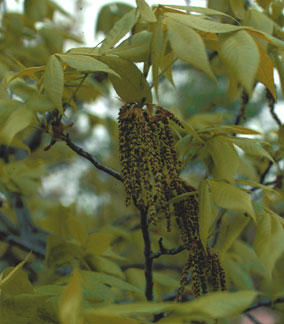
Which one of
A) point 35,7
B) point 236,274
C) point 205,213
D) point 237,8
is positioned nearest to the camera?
point 205,213

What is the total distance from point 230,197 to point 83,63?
1.30 feet

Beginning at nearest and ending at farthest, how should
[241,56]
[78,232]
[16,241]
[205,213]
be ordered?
[241,56] < [205,213] < [78,232] < [16,241]

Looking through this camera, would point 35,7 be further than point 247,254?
Yes

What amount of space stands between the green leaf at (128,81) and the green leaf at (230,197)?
240 millimetres

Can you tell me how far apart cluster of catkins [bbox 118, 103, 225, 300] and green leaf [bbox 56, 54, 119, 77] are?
0.42 ft

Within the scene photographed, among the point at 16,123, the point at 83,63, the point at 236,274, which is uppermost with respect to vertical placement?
the point at 83,63

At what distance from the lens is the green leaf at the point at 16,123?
0.83 m

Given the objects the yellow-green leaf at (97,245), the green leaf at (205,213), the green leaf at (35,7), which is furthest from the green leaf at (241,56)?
the green leaf at (35,7)

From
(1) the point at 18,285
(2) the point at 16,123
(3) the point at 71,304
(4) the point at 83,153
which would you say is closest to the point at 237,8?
(4) the point at 83,153

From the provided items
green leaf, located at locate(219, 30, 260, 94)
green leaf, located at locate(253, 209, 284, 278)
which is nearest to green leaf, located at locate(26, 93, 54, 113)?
green leaf, located at locate(219, 30, 260, 94)

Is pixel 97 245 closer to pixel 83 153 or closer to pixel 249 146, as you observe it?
pixel 83 153

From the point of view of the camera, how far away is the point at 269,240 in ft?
2.97

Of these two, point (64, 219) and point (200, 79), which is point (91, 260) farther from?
point (200, 79)

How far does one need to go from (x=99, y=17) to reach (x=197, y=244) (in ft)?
5.19
